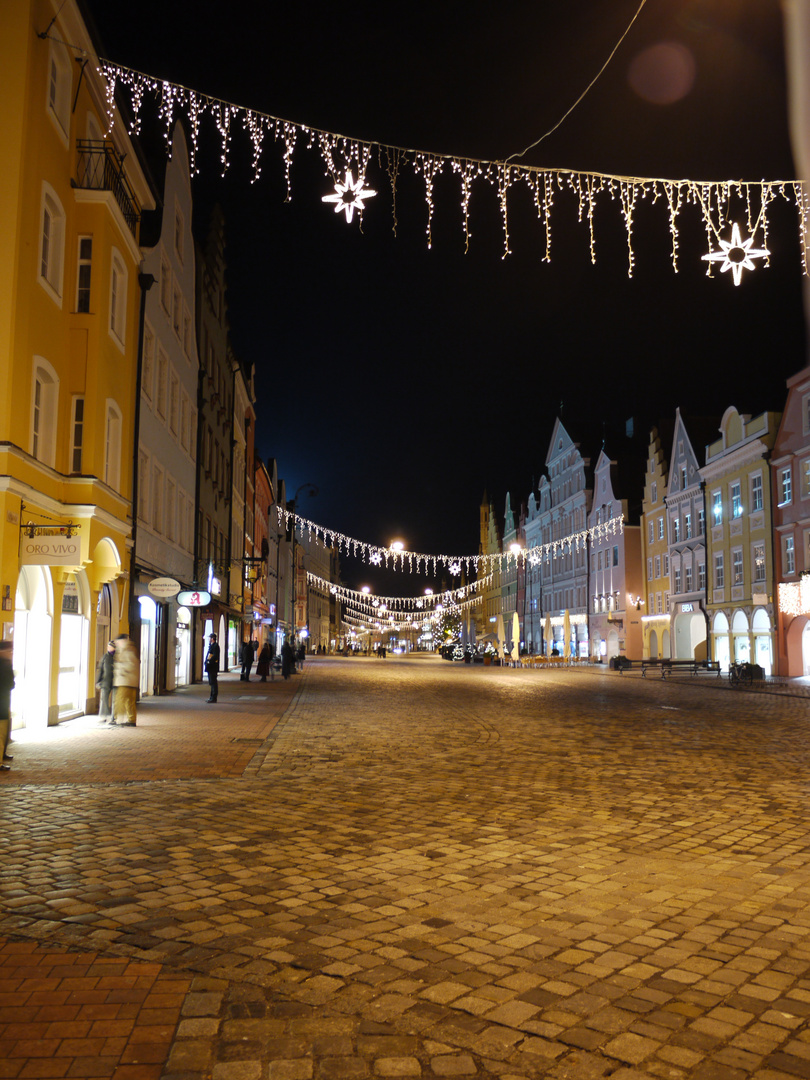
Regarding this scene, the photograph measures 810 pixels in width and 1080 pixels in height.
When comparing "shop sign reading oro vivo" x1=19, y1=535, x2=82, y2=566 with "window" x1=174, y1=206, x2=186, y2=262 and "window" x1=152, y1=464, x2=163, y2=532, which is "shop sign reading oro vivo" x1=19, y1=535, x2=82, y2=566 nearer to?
"window" x1=152, y1=464, x2=163, y2=532

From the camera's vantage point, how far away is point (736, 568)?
45625 mm

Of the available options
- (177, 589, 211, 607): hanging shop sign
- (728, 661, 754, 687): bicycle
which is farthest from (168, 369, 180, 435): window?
(728, 661, 754, 687): bicycle

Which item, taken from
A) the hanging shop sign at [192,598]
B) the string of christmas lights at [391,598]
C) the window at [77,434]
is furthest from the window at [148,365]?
the string of christmas lights at [391,598]

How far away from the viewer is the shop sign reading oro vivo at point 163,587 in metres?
21.8

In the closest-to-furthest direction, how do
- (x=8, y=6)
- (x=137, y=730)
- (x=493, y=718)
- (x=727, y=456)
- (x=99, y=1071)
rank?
(x=99, y=1071)
(x=8, y=6)
(x=137, y=730)
(x=493, y=718)
(x=727, y=456)

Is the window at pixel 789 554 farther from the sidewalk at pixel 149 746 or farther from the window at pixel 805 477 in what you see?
the sidewalk at pixel 149 746

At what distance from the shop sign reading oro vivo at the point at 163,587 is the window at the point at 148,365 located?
465 cm

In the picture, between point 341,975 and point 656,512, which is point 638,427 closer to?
point 656,512

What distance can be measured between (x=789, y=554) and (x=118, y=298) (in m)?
31.0

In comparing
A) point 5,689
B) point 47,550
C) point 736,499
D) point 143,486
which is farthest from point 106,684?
point 736,499

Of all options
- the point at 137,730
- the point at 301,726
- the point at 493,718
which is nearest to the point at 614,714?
the point at 493,718

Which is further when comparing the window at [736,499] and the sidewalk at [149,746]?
the window at [736,499]

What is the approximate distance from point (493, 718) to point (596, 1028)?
16.0m

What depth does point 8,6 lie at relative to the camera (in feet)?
49.3
